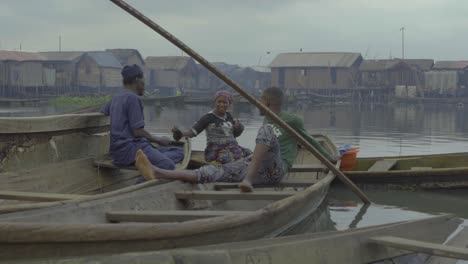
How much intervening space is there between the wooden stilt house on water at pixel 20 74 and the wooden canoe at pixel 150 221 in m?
34.3

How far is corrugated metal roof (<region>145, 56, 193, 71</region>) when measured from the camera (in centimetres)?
4378

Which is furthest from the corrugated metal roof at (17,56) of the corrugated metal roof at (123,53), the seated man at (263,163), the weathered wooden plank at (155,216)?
the weathered wooden plank at (155,216)

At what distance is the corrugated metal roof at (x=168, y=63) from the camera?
43.8 metres

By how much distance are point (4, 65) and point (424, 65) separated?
101 ft

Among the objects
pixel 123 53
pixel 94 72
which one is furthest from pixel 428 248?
pixel 123 53

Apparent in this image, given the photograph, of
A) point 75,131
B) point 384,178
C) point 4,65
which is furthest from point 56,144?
point 4,65

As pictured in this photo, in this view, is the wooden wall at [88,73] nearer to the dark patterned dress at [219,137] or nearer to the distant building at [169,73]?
the distant building at [169,73]

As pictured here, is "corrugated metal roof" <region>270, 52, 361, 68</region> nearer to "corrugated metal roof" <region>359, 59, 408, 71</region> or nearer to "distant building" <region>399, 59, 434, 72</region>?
"corrugated metal roof" <region>359, 59, 408, 71</region>

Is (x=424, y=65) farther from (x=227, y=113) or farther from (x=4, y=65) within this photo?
(x=227, y=113)

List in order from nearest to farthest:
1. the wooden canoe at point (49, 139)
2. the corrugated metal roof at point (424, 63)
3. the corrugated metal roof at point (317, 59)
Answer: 1. the wooden canoe at point (49, 139)
2. the corrugated metal roof at point (317, 59)
3. the corrugated metal roof at point (424, 63)

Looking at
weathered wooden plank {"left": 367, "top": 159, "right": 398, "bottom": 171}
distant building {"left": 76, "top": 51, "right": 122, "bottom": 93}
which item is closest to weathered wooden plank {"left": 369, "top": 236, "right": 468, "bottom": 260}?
weathered wooden plank {"left": 367, "top": 159, "right": 398, "bottom": 171}

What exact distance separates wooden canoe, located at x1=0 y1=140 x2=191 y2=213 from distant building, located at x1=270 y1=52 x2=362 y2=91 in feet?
124

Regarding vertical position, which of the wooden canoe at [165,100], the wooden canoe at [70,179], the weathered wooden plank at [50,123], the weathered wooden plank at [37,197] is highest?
the weathered wooden plank at [50,123]

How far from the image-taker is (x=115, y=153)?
5012mm
